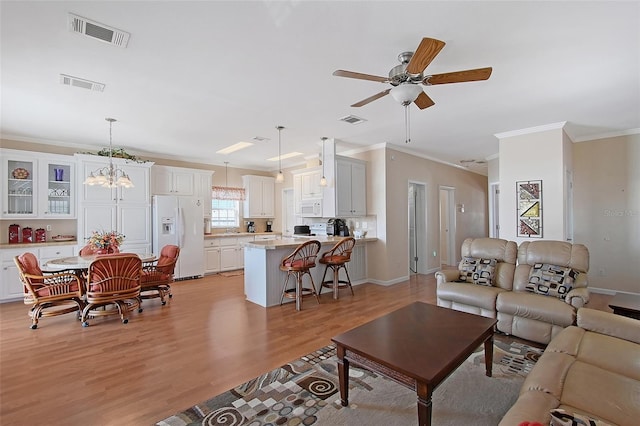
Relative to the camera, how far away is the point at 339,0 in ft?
6.47

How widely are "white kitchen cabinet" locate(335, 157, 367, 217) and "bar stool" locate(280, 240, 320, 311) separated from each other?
134 cm

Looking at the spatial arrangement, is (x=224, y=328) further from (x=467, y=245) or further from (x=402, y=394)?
(x=467, y=245)

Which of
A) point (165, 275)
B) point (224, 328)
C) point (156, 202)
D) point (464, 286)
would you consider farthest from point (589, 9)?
point (156, 202)

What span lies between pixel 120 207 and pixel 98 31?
172 inches

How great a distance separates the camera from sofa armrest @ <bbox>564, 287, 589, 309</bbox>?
286 cm

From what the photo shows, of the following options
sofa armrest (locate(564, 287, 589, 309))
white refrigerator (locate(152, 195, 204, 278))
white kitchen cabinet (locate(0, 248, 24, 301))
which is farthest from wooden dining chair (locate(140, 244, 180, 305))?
sofa armrest (locate(564, 287, 589, 309))

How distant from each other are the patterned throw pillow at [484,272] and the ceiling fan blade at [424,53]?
2628 mm

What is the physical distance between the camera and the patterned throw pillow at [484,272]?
3.64 meters

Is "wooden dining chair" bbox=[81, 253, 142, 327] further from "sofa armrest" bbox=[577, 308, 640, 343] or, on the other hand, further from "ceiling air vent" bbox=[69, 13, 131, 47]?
"sofa armrest" bbox=[577, 308, 640, 343]

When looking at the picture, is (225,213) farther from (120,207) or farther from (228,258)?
(120,207)

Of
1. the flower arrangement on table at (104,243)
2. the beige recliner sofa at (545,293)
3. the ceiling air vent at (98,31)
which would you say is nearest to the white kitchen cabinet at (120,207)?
the flower arrangement on table at (104,243)

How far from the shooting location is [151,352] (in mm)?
2986

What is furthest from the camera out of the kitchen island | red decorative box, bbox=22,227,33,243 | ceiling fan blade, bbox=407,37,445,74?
red decorative box, bbox=22,227,33,243

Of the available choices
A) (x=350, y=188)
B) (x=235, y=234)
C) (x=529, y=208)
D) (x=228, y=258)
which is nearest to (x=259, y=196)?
(x=235, y=234)
